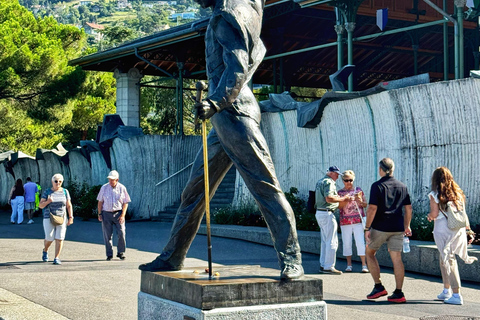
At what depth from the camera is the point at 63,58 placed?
38.6 metres

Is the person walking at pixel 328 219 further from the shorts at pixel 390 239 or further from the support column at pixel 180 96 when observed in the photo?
the support column at pixel 180 96

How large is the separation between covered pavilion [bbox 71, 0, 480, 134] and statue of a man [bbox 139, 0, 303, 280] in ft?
51.9

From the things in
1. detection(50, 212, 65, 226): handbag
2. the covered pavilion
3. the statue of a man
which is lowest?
detection(50, 212, 65, 226): handbag

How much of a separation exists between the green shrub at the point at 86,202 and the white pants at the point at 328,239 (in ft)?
45.9

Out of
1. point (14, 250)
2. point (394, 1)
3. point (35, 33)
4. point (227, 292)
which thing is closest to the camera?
point (227, 292)

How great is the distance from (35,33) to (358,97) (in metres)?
26.4

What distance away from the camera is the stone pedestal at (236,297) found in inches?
203

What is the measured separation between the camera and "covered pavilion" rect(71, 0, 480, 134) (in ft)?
84.1

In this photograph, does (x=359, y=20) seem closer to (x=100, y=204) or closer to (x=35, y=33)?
(x=100, y=204)

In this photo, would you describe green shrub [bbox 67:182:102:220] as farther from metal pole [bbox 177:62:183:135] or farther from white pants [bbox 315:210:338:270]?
white pants [bbox 315:210:338:270]

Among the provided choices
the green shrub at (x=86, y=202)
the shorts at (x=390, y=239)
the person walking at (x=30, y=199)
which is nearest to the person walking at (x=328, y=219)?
A: the shorts at (x=390, y=239)

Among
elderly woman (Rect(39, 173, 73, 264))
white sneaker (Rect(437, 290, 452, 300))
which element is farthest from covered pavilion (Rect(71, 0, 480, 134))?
white sneaker (Rect(437, 290, 452, 300))

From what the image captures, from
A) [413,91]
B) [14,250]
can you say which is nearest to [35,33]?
[14,250]

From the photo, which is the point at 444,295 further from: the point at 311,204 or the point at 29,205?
the point at 29,205
